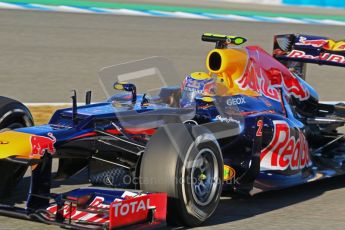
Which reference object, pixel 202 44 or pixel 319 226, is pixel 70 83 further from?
pixel 319 226

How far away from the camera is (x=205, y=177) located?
582 centimetres

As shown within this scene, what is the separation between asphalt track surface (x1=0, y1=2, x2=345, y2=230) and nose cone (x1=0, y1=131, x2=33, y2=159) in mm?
520

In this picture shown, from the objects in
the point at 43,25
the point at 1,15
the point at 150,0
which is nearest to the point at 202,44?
the point at 43,25

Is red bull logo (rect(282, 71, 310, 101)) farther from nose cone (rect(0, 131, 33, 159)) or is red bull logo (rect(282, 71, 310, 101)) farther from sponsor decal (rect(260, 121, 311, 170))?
nose cone (rect(0, 131, 33, 159))

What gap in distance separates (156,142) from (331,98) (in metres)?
7.58

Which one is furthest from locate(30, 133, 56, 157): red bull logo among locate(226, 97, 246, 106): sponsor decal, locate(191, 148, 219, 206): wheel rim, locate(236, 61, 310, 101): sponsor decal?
locate(236, 61, 310, 101): sponsor decal

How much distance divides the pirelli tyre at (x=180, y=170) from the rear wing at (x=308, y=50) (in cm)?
272

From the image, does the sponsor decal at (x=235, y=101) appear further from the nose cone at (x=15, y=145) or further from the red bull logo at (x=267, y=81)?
the nose cone at (x=15, y=145)

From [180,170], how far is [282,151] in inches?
60.6

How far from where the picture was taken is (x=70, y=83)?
12.8 m

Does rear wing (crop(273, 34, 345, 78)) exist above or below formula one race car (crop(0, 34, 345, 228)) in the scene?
above

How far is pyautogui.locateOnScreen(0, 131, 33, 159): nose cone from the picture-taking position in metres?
5.57

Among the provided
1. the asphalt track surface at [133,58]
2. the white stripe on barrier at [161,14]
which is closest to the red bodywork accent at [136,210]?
the asphalt track surface at [133,58]

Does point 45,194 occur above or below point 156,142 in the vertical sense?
below
